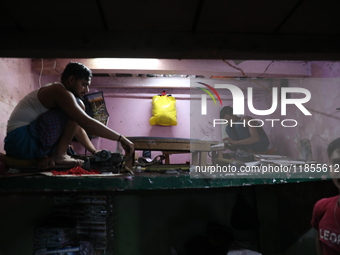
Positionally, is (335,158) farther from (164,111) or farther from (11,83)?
(164,111)

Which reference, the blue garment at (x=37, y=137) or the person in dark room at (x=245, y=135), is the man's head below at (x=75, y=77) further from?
the person in dark room at (x=245, y=135)

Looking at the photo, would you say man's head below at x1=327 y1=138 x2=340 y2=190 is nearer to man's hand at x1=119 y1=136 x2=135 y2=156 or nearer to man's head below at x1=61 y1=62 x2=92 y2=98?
man's hand at x1=119 y1=136 x2=135 y2=156

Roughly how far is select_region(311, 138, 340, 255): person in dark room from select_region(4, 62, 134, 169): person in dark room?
54.7 inches

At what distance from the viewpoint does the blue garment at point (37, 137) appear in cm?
184

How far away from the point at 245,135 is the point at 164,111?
329cm

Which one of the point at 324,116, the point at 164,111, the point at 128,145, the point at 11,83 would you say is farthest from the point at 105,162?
the point at 164,111

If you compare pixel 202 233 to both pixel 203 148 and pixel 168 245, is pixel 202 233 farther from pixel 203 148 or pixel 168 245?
pixel 203 148

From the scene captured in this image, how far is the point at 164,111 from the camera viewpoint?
4895mm

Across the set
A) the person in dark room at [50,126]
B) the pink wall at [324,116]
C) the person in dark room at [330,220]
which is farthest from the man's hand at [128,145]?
the pink wall at [324,116]

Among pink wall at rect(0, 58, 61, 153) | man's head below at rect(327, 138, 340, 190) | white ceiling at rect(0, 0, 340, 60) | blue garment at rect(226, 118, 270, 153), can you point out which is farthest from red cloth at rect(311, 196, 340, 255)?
pink wall at rect(0, 58, 61, 153)

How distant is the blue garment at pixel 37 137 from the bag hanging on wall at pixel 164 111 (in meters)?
3.00

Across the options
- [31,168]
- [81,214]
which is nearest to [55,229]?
[81,214]

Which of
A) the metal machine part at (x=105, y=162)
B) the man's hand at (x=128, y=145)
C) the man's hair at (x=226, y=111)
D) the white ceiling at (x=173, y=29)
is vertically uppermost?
the white ceiling at (x=173, y=29)

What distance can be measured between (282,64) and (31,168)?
13.2ft
